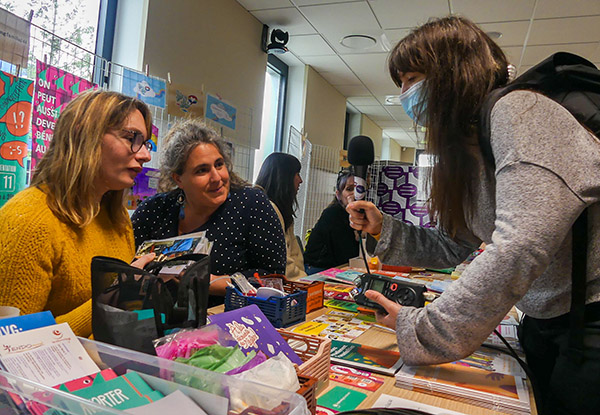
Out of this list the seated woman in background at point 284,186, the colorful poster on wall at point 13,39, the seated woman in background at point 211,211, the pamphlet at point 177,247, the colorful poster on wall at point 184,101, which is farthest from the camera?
the seated woman in background at point 284,186

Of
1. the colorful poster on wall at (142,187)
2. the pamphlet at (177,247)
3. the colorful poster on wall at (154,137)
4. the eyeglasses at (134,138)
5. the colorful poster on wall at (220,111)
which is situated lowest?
the pamphlet at (177,247)

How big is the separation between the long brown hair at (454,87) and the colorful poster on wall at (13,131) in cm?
156

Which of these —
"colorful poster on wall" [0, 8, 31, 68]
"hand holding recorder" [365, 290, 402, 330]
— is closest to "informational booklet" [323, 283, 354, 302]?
"hand holding recorder" [365, 290, 402, 330]

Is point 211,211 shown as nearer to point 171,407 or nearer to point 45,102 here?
point 45,102

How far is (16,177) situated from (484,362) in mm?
1855

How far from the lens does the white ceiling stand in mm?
3455

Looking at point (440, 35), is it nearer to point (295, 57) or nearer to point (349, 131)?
point (295, 57)

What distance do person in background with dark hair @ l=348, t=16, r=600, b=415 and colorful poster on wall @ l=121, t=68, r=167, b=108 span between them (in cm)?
185

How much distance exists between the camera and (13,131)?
5.59ft

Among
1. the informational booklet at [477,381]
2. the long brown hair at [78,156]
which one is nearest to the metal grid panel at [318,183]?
the long brown hair at [78,156]

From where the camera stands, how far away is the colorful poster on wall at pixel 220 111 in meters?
3.24

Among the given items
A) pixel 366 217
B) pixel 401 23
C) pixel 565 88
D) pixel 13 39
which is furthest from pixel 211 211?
pixel 401 23

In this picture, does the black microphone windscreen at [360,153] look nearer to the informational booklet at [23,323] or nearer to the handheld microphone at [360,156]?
the handheld microphone at [360,156]

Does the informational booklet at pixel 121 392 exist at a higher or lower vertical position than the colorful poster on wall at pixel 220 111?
lower
